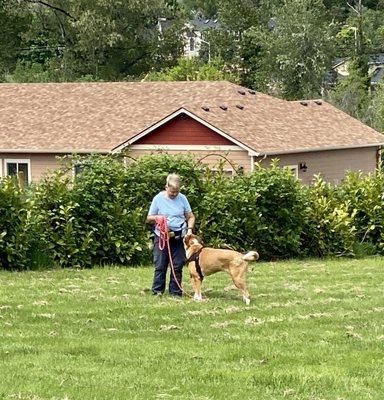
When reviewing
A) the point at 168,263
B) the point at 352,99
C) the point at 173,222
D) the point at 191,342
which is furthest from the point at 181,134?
the point at 352,99

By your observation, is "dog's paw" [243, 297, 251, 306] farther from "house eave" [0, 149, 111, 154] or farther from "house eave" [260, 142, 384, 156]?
"house eave" [0, 149, 111, 154]

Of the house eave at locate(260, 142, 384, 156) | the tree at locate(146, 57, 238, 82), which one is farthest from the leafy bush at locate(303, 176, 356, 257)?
the tree at locate(146, 57, 238, 82)

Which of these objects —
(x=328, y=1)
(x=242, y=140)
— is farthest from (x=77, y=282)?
(x=328, y=1)

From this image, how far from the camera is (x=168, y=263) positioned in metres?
15.0

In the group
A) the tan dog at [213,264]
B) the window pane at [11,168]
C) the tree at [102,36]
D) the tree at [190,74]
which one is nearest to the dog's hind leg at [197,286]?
the tan dog at [213,264]

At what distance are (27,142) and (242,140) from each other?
8.22 m

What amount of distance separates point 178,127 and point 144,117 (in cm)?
277

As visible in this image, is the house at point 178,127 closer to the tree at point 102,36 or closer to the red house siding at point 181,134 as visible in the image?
the red house siding at point 181,134

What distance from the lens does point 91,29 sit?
59062 mm

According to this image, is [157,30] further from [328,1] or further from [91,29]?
[328,1]

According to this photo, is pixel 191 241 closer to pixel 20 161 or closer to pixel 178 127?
pixel 178 127

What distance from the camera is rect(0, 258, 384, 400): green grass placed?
360 inches

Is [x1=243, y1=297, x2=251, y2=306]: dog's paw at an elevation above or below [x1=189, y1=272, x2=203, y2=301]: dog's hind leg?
below

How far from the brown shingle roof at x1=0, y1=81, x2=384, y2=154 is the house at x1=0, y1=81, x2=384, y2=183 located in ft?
0.12
